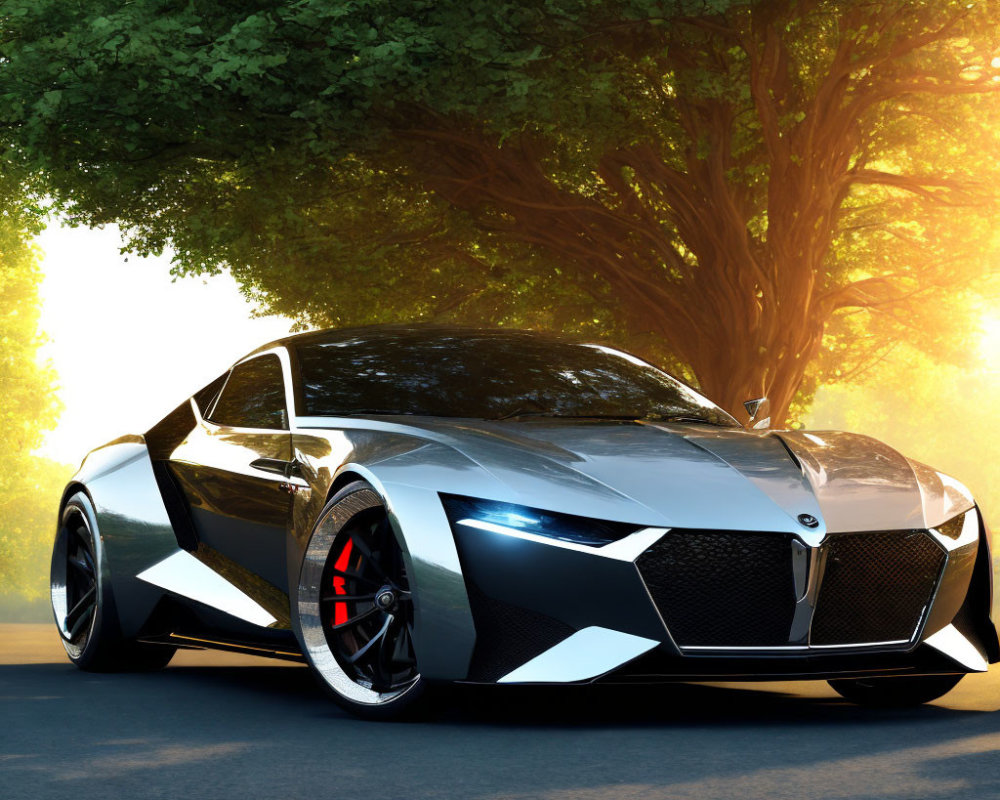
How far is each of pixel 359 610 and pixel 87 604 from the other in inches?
101

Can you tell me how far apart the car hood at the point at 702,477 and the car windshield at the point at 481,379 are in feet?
1.61

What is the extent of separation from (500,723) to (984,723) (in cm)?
164

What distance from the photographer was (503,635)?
4.87 meters

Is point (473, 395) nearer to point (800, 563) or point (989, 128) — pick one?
point (800, 563)

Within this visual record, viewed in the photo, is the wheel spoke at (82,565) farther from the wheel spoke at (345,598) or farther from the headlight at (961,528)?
the headlight at (961,528)

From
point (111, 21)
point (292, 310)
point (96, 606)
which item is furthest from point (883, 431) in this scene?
point (96, 606)

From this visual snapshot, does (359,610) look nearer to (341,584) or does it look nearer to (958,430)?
(341,584)

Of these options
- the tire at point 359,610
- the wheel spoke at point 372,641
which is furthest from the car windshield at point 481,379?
the wheel spoke at point 372,641

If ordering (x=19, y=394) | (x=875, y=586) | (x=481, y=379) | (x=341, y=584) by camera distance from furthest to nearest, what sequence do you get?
(x=19, y=394) < (x=481, y=379) < (x=341, y=584) < (x=875, y=586)

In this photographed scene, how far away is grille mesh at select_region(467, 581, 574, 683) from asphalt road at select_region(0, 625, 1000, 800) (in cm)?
Answer: 22

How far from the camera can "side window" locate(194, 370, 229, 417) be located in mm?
7102

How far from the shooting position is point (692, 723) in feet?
17.0

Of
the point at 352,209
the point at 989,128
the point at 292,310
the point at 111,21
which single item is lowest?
the point at 292,310

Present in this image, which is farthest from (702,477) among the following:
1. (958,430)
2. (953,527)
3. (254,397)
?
(958,430)
